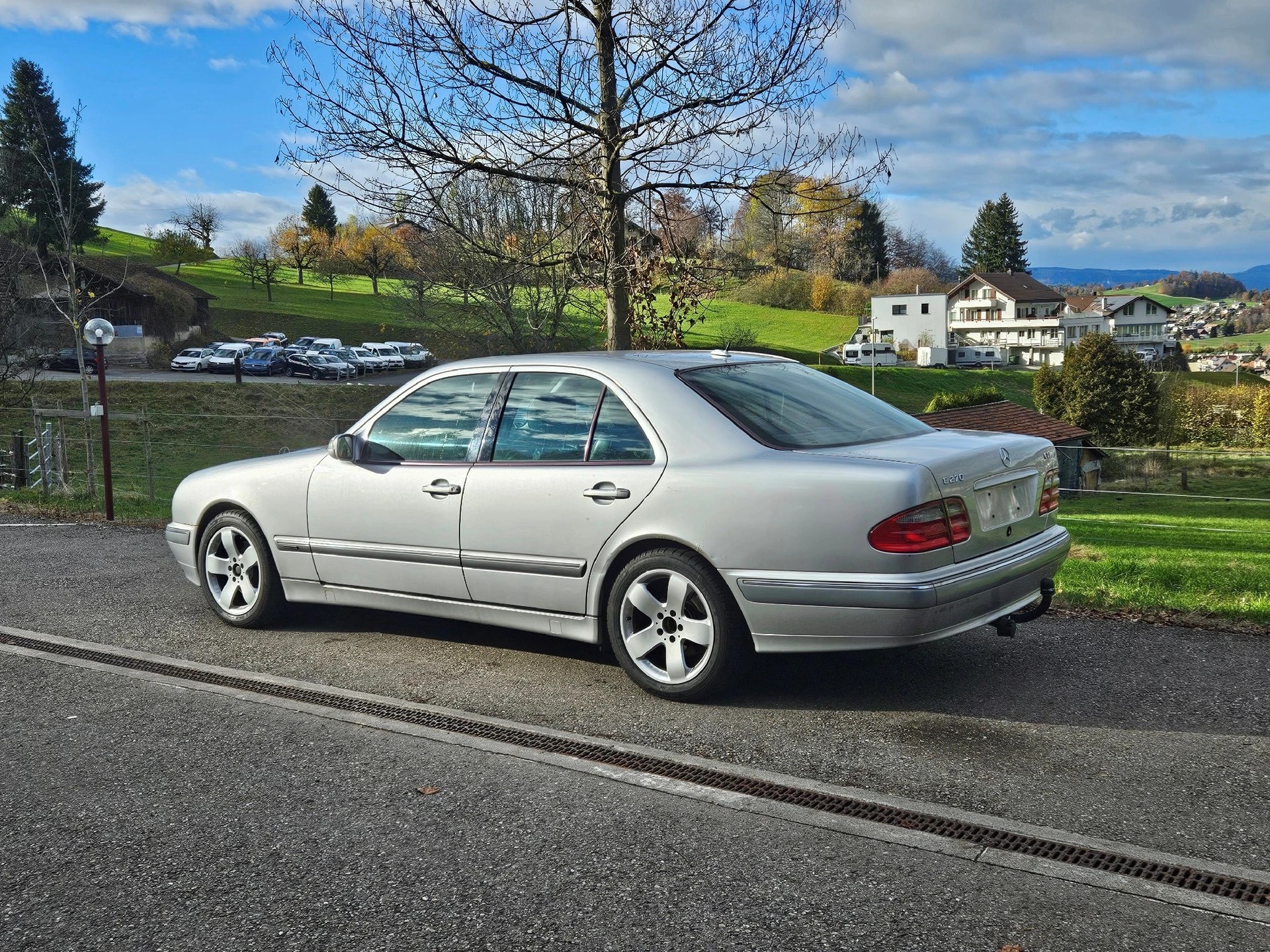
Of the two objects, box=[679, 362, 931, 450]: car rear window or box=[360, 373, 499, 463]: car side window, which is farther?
box=[360, 373, 499, 463]: car side window

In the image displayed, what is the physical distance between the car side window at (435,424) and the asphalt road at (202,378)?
43892 mm

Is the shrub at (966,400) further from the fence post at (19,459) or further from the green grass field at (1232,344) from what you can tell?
the green grass field at (1232,344)

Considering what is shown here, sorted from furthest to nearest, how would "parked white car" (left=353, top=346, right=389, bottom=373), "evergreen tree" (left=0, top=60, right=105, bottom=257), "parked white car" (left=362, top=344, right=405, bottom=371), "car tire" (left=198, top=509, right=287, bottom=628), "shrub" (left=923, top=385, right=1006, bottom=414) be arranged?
1. "parked white car" (left=362, top=344, right=405, bottom=371)
2. "parked white car" (left=353, top=346, right=389, bottom=373)
3. "shrub" (left=923, top=385, right=1006, bottom=414)
4. "evergreen tree" (left=0, top=60, right=105, bottom=257)
5. "car tire" (left=198, top=509, right=287, bottom=628)

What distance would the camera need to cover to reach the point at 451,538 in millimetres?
5871

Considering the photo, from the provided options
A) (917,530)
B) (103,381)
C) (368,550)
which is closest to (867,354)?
(103,381)

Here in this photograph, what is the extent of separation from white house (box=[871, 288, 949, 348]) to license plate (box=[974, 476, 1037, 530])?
104m

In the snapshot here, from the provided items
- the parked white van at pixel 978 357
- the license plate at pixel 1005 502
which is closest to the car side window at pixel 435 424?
the license plate at pixel 1005 502

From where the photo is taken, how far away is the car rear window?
532 cm

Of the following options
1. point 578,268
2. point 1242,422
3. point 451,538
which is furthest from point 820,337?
point 451,538

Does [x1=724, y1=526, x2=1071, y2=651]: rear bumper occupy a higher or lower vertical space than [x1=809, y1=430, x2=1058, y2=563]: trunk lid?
lower

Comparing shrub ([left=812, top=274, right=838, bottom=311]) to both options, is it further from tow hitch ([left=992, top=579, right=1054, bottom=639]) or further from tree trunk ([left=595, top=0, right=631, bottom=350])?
tow hitch ([left=992, top=579, right=1054, bottom=639])

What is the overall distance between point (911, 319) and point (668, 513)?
10709cm

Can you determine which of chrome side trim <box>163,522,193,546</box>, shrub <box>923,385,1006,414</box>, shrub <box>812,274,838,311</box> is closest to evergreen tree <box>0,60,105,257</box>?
chrome side trim <box>163,522,193,546</box>

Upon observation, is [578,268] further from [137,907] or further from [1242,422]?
[1242,422]
